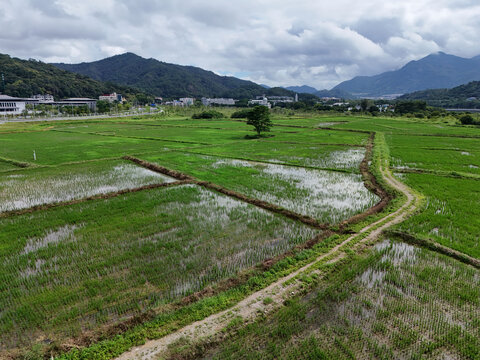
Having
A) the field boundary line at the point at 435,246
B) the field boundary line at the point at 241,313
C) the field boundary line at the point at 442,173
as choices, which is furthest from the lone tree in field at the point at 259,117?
the field boundary line at the point at 241,313

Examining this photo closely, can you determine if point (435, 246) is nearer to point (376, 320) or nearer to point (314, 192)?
point (376, 320)

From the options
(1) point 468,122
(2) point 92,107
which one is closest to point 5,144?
(1) point 468,122

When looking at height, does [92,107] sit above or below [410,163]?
above

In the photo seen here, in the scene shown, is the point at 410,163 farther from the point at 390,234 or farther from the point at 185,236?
the point at 185,236

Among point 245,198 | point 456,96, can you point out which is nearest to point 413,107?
point 456,96

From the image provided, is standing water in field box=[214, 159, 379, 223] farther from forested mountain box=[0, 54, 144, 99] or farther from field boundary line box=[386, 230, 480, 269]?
forested mountain box=[0, 54, 144, 99]

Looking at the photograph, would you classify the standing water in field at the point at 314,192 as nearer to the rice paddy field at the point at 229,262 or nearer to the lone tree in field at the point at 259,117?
the rice paddy field at the point at 229,262
